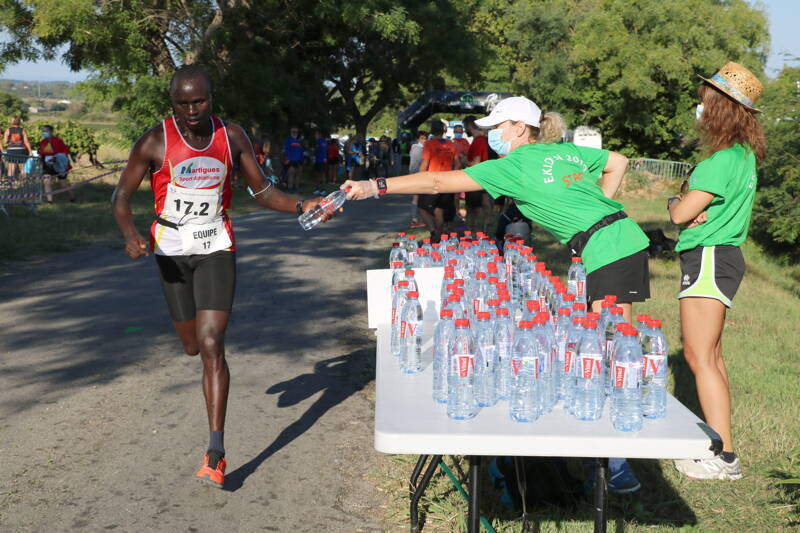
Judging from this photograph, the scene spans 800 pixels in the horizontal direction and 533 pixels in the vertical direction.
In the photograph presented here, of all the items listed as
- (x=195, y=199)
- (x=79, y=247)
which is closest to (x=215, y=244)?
(x=195, y=199)

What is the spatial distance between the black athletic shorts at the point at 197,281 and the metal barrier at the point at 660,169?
29671 mm

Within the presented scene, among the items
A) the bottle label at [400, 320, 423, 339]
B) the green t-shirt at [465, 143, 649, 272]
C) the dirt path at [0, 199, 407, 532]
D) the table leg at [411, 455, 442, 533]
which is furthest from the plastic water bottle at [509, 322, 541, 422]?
the dirt path at [0, 199, 407, 532]

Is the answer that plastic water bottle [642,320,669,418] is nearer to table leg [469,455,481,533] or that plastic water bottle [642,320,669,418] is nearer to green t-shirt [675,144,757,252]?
table leg [469,455,481,533]

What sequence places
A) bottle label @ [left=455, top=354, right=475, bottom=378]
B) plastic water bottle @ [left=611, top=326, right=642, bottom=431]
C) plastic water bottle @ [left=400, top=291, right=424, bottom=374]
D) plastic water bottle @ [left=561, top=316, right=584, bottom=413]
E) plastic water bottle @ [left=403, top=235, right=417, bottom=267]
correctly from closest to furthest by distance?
plastic water bottle @ [left=611, top=326, right=642, bottom=431]
bottle label @ [left=455, top=354, right=475, bottom=378]
plastic water bottle @ [left=561, top=316, right=584, bottom=413]
plastic water bottle @ [left=400, top=291, right=424, bottom=374]
plastic water bottle @ [left=403, top=235, right=417, bottom=267]

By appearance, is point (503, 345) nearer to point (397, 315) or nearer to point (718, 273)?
point (397, 315)

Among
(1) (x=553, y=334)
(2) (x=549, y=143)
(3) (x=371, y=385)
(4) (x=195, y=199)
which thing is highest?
(2) (x=549, y=143)

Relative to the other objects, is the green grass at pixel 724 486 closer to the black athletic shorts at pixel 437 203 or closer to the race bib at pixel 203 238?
the race bib at pixel 203 238

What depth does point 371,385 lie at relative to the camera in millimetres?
6949

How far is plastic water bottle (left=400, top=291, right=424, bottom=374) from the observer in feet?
12.9

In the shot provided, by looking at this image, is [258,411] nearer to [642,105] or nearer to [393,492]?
[393,492]

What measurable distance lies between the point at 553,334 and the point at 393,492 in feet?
5.92

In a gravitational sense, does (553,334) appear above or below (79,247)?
above

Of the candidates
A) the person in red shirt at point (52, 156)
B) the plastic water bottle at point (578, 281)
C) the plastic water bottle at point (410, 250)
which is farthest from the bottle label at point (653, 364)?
the person in red shirt at point (52, 156)

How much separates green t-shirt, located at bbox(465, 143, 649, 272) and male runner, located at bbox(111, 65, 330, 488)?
5.12 feet
